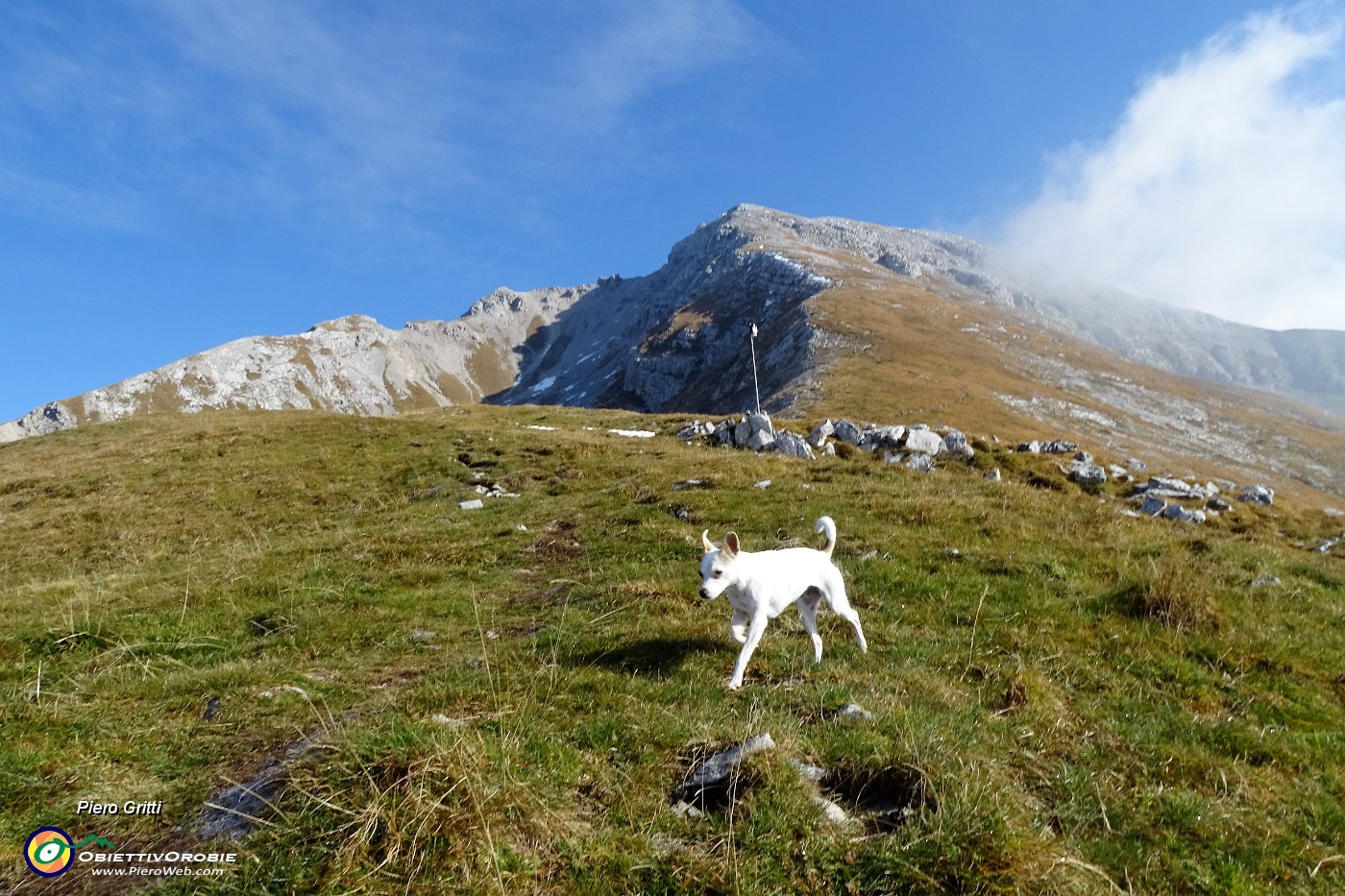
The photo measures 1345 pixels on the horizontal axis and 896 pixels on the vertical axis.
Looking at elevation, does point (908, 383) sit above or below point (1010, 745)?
above

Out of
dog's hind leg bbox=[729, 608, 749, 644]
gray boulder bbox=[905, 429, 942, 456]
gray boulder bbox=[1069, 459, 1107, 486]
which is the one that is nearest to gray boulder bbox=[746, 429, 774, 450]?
gray boulder bbox=[905, 429, 942, 456]

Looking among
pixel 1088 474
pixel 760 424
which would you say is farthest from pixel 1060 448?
pixel 760 424

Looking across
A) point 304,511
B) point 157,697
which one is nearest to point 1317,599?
point 157,697

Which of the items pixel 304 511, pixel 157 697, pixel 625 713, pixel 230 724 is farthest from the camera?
pixel 304 511

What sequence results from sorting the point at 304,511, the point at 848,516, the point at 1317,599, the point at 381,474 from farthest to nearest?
the point at 381,474
the point at 304,511
the point at 848,516
the point at 1317,599

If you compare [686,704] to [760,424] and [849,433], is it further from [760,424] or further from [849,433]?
[849,433]

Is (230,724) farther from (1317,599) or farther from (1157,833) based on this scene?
(1317,599)

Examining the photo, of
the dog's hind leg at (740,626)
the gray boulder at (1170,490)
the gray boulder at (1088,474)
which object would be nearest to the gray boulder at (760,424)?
the gray boulder at (1088,474)

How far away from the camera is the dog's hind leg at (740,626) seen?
8766 mm

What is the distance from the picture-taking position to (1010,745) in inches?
284

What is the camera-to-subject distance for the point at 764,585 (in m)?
8.76

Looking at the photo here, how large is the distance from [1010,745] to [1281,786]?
291cm

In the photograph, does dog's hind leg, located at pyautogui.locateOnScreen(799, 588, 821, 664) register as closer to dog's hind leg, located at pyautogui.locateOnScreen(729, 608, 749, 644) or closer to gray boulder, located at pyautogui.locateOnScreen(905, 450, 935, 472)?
dog's hind leg, located at pyautogui.locateOnScreen(729, 608, 749, 644)

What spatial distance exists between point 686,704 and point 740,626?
1.68 meters
